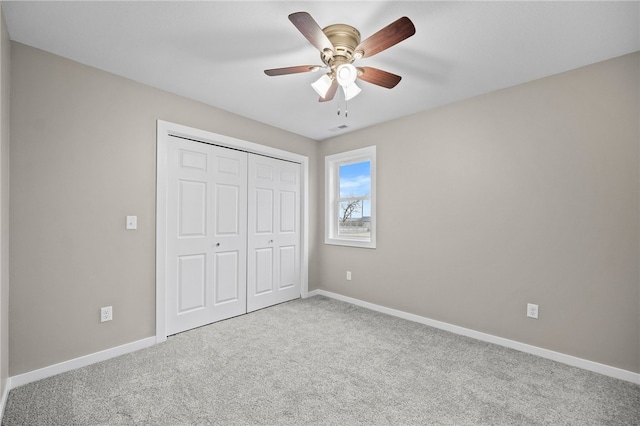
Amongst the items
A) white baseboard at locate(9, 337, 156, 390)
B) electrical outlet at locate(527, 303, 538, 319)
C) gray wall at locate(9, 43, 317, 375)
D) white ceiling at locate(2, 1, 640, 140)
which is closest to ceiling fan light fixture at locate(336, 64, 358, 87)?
white ceiling at locate(2, 1, 640, 140)

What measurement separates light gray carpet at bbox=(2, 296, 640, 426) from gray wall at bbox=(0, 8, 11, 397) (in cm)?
34

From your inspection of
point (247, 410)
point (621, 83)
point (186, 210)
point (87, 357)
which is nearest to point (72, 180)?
point (186, 210)

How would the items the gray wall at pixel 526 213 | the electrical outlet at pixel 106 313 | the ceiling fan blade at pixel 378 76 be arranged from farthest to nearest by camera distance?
the electrical outlet at pixel 106 313 → the gray wall at pixel 526 213 → the ceiling fan blade at pixel 378 76

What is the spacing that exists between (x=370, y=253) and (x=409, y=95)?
77.4 inches

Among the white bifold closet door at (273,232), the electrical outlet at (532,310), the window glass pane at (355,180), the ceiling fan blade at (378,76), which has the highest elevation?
the ceiling fan blade at (378,76)

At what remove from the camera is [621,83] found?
2.20 metres

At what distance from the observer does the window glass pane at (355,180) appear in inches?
160

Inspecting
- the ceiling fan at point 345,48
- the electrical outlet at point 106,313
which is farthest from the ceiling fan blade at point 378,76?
the electrical outlet at point 106,313

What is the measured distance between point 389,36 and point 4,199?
260 cm

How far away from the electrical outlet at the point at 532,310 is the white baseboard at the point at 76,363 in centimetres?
344

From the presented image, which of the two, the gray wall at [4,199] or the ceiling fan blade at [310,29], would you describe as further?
the gray wall at [4,199]

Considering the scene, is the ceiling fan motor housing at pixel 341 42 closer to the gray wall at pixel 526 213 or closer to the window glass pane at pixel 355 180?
the gray wall at pixel 526 213

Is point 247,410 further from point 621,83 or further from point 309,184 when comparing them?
point 621,83

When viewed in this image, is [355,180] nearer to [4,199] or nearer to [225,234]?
[225,234]
